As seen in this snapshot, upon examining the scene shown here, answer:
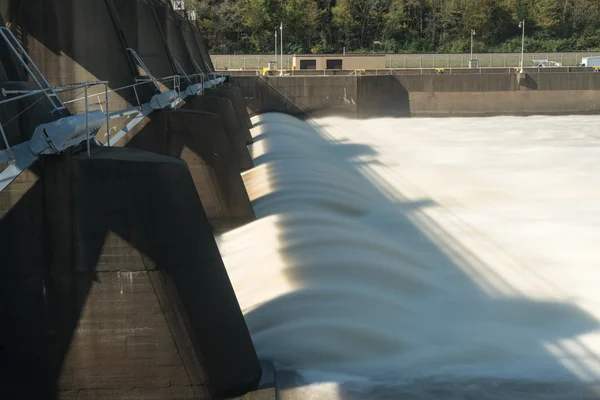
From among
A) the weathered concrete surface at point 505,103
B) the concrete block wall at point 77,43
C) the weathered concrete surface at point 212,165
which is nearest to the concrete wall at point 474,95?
the weathered concrete surface at point 505,103

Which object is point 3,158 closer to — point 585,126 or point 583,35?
point 585,126

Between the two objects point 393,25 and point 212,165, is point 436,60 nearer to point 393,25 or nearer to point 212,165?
point 393,25

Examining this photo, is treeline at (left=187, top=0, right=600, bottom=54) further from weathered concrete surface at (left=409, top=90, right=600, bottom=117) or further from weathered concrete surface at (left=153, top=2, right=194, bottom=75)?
weathered concrete surface at (left=153, top=2, right=194, bottom=75)

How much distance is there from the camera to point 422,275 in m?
13.0

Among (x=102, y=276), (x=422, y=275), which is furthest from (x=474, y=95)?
(x=102, y=276)

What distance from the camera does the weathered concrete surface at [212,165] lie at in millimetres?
16109

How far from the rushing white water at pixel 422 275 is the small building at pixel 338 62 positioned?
36945mm

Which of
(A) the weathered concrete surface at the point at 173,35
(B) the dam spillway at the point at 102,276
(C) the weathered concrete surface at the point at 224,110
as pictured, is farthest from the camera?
(A) the weathered concrete surface at the point at 173,35

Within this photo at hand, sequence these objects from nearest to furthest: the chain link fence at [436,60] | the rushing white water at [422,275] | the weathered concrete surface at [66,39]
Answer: the rushing white water at [422,275], the weathered concrete surface at [66,39], the chain link fence at [436,60]

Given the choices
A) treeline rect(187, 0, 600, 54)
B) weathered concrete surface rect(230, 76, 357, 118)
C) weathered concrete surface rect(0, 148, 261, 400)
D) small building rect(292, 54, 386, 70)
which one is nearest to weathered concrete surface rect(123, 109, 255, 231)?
weathered concrete surface rect(0, 148, 261, 400)

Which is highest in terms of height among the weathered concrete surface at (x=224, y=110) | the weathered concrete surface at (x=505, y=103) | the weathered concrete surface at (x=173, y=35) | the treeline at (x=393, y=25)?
the treeline at (x=393, y=25)

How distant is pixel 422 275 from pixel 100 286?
21.8 ft

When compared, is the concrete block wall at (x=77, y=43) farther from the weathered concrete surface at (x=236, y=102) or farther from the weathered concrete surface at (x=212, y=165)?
the weathered concrete surface at (x=236, y=102)

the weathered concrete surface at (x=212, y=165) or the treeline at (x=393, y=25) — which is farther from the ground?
the treeline at (x=393, y=25)
